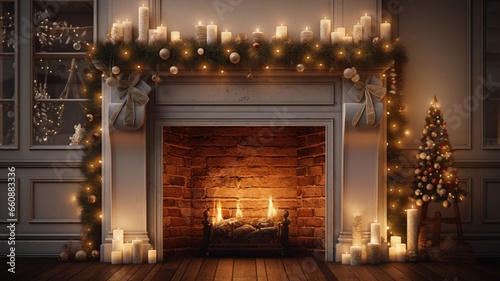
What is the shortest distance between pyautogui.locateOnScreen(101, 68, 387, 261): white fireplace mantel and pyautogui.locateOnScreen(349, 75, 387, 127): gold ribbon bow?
8cm

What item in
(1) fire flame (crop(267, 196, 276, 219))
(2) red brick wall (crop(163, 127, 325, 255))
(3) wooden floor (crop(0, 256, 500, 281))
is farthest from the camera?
(2) red brick wall (crop(163, 127, 325, 255))

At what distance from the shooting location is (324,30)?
5.62 m

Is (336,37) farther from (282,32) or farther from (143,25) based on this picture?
(143,25)

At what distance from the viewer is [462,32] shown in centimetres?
616

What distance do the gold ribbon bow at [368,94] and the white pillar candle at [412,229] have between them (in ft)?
2.75

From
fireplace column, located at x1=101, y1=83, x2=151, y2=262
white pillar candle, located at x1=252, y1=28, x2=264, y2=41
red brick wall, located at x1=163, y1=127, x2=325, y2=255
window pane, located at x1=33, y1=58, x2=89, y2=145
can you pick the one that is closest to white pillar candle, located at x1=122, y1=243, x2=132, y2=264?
fireplace column, located at x1=101, y1=83, x2=151, y2=262

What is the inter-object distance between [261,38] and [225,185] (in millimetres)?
1613

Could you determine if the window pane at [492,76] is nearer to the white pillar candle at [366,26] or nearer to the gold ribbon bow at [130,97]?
the white pillar candle at [366,26]

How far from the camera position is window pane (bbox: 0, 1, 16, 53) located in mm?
6277

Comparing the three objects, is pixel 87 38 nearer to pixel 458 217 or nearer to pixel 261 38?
pixel 261 38

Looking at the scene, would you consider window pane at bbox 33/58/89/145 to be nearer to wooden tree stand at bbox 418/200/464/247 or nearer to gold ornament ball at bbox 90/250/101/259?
gold ornament ball at bbox 90/250/101/259

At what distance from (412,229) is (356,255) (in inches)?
21.7

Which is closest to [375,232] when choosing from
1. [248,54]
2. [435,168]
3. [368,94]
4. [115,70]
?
[435,168]

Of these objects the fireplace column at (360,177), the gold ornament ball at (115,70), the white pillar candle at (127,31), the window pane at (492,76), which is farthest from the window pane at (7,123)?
the window pane at (492,76)
